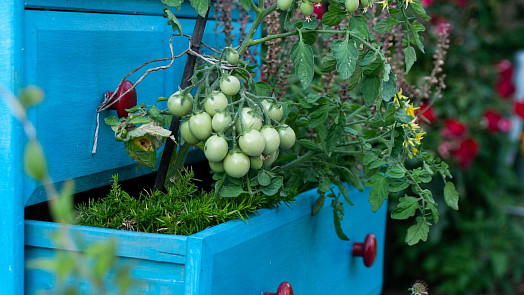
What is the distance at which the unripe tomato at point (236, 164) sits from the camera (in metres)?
1.04

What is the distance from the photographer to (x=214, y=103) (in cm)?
105

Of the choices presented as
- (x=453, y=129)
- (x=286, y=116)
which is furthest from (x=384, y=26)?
(x=453, y=129)

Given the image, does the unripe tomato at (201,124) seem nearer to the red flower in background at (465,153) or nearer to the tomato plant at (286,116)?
the tomato plant at (286,116)

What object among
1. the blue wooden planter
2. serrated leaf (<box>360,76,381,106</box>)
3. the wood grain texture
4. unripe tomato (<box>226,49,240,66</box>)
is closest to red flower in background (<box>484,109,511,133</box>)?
the blue wooden planter

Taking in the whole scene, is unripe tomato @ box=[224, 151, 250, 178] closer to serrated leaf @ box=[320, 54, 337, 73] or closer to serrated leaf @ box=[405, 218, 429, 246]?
serrated leaf @ box=[320, 54, 337, 73]

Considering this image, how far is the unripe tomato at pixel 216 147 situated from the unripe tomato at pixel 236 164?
0.01 meters

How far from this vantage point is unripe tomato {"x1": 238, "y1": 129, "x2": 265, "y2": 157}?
102 centimetres

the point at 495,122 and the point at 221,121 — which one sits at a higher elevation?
the point at 495,122

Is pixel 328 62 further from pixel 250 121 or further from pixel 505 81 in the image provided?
pixel 505 81

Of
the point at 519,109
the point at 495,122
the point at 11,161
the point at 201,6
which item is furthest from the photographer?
the point at 519,109

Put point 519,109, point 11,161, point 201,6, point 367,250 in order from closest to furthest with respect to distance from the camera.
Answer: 1. point 11,161
2. point 201,6
3. point 367,250
4. point 519,109

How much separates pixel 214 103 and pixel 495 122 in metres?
2.59

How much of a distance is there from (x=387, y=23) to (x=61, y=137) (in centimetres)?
61

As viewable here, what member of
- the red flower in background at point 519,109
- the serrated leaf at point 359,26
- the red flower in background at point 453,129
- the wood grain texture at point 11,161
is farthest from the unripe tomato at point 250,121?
the red flower in background at point 519,109
